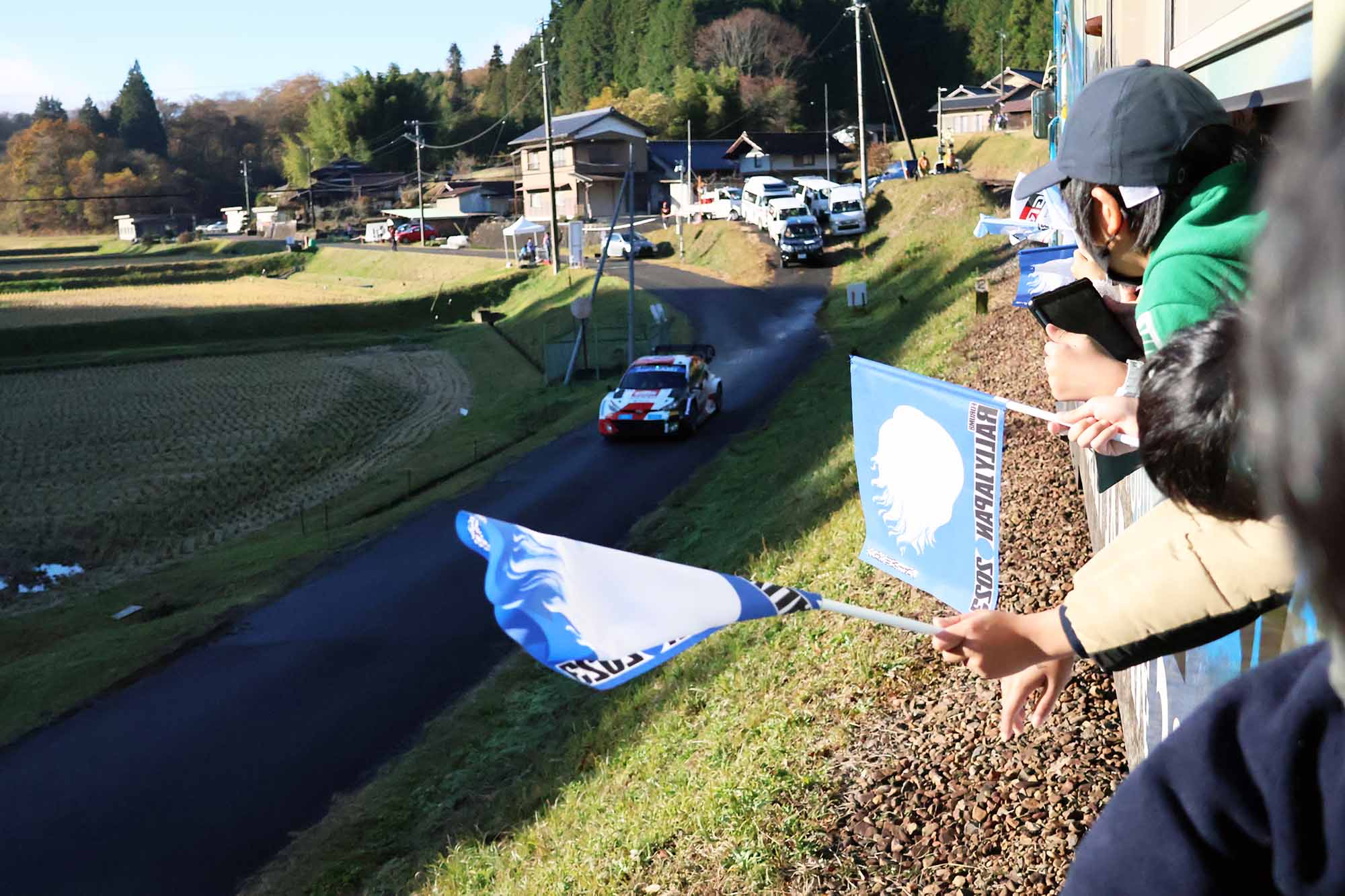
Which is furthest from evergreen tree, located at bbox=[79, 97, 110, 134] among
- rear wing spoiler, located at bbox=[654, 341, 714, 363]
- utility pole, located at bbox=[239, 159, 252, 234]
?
rear wing spoiler, located at bbox=[654, 341, 714, 363]

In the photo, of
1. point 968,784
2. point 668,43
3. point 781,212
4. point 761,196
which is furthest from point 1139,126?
point 668,43

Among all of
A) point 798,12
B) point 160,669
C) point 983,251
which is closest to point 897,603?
point 160,669

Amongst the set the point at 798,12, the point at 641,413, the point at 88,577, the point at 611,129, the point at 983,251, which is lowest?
the point at 88,577

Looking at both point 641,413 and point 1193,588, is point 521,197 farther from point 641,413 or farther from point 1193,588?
point 1193,588

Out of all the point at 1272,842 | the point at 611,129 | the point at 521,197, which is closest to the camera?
the point at 1272,842

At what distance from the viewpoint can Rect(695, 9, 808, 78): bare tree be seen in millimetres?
103062

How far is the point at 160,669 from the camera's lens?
1421cm

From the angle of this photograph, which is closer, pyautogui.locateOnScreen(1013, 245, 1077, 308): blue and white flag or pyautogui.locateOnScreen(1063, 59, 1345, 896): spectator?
pyautogui.locateOnScreen(1063, 59, 1345, 896): spectator

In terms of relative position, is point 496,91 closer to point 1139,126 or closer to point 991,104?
point 991,104

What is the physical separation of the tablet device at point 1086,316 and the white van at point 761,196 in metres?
53.7

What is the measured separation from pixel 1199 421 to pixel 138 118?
586ft

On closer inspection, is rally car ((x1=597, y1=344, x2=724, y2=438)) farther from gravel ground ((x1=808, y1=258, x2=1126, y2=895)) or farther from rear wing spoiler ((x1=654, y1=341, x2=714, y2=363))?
gravel ground ((x1=808, y1=258, x2=1126, y2=895))

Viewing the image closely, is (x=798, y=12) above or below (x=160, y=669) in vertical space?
above

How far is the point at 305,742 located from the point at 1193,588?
1099 cm
